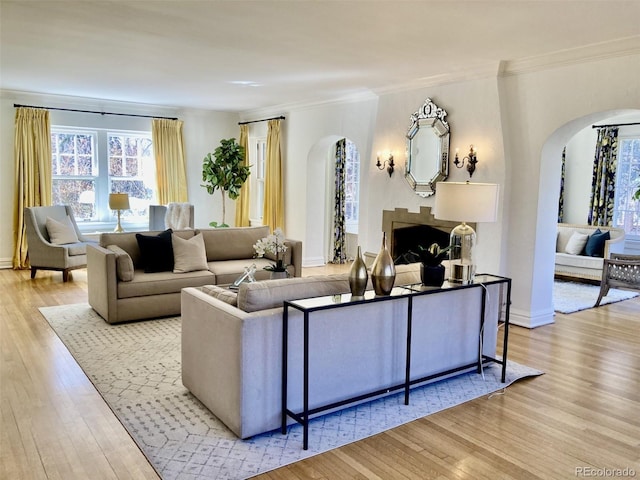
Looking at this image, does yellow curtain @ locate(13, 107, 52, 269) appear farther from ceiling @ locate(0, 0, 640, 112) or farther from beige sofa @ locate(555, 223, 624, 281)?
beige sofa @ locate(555, 223, 624, 281)

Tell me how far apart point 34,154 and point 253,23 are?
5467 millimetres

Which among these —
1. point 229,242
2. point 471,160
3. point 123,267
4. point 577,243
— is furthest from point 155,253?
point 577,243

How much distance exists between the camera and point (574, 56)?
4570 millimetres

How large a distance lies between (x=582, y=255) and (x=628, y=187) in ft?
4.90

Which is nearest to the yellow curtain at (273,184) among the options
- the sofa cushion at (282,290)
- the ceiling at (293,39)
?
the ceiling at (293,39)

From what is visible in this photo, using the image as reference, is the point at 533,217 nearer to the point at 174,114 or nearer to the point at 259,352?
the point at 259,352

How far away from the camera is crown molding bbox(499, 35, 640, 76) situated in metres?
4.22

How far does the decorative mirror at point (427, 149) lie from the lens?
5734 mm

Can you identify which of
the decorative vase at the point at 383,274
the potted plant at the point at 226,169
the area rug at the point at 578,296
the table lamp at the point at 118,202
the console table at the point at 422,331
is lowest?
the area rug at the point at 578,296

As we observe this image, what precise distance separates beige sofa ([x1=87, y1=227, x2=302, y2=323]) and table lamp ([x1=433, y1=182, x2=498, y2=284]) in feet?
8.75

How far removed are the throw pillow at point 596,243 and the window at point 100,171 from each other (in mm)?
7020

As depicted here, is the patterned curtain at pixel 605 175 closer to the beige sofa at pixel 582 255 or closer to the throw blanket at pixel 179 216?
the beige sofa at pixel 582 255

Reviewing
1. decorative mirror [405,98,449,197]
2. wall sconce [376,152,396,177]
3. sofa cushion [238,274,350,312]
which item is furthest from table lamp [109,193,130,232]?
sofa cushion [238,274,350,312]

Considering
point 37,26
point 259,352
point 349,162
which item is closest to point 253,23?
point 37,26
